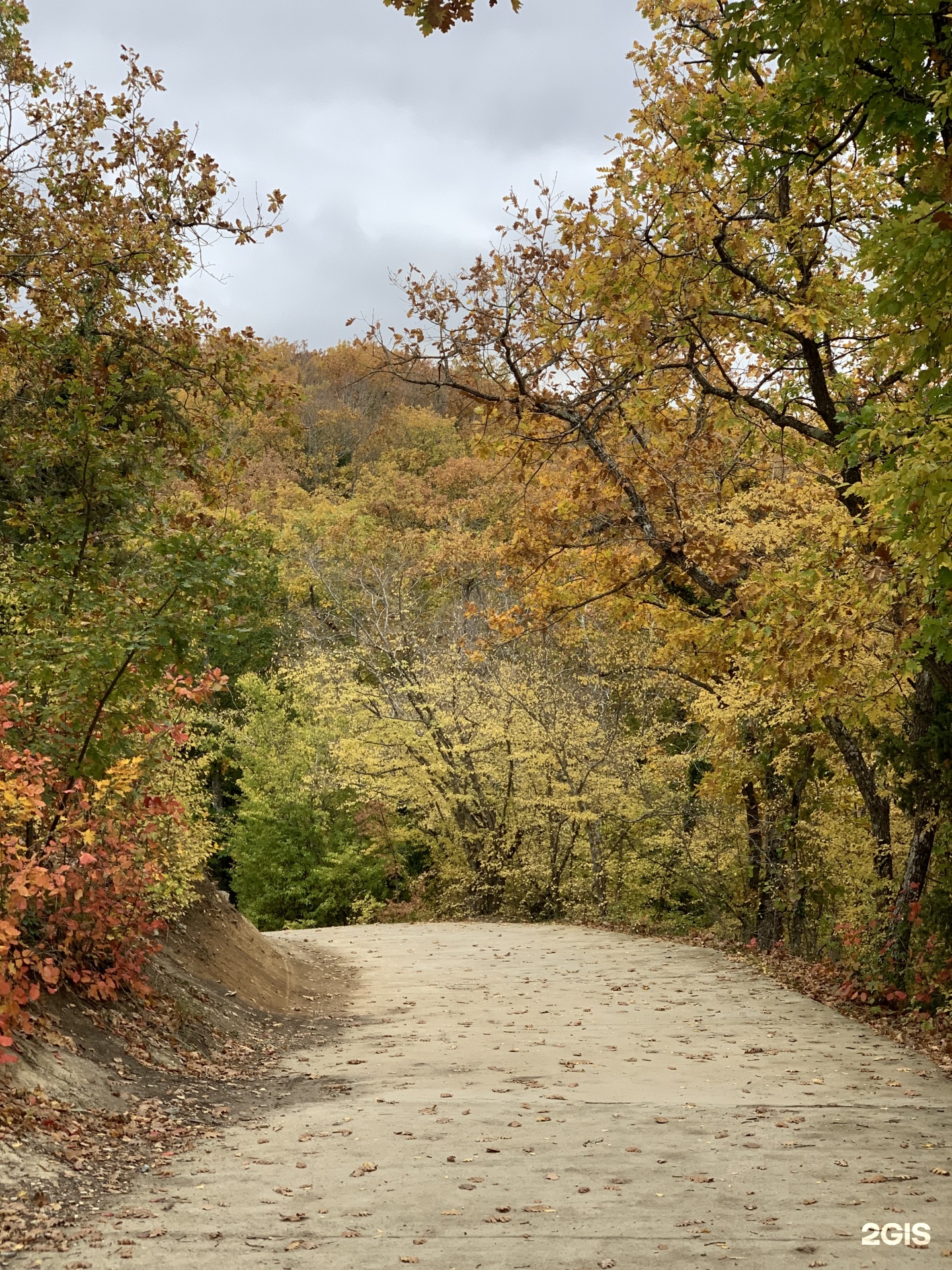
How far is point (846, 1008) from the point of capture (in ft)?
34.3

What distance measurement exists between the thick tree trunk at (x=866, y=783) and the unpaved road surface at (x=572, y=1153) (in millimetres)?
1980

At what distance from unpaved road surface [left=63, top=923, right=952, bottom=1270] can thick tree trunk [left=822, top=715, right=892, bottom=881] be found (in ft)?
6.50

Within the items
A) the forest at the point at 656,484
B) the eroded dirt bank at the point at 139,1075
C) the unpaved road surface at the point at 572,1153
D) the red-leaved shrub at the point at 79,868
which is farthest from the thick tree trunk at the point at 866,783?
the red-leaved shrub at the point at 79,868

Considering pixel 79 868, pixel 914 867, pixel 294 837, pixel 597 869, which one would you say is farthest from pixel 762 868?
pixel 294 837

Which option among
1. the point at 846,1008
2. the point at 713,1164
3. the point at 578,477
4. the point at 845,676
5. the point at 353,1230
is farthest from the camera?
the point at 578,477

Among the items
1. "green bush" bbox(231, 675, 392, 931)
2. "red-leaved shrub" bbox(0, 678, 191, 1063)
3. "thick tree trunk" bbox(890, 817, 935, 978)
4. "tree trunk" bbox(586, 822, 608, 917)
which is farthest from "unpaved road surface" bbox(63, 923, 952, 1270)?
"green bush" bbox(231, 675, 392, 931)

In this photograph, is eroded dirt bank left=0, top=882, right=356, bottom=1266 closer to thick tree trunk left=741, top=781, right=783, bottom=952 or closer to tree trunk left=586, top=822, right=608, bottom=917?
thick tree trunk left=741, top=781, right=783, bottom=952

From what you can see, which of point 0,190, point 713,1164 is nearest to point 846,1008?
point 713,1164

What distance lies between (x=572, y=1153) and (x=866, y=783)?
6.81 metres

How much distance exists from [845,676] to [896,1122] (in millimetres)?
3719

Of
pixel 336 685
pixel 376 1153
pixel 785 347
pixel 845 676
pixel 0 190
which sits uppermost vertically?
Answer: pixel 0 190

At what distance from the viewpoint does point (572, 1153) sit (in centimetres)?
566

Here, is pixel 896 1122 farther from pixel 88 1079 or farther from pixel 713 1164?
pixel 88 1079

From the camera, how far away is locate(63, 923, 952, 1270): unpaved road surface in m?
4.31
